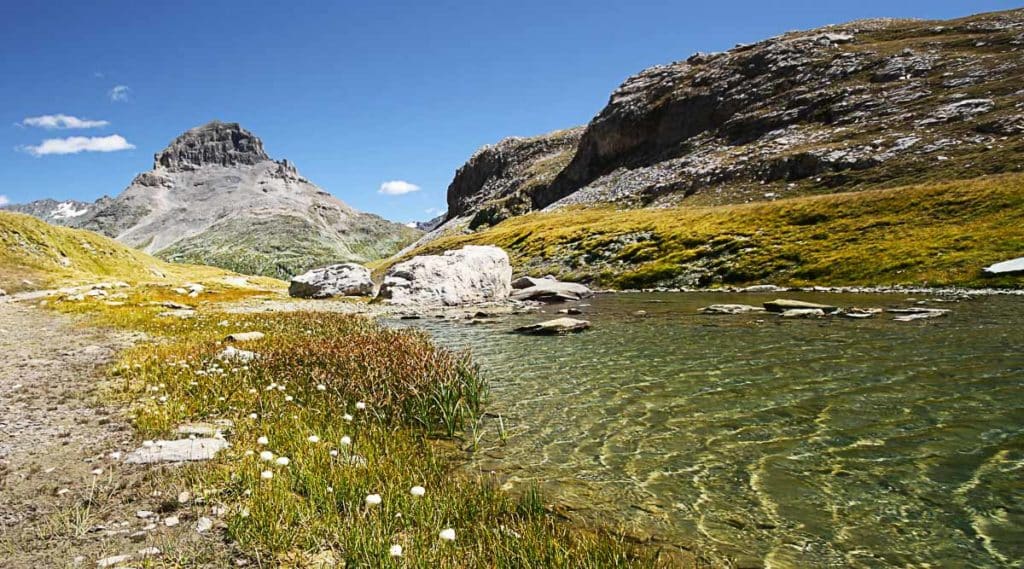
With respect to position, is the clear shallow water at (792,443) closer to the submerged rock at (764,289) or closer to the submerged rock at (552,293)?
the submerged rock at (764,289)

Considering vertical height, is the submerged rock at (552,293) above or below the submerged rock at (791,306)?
above

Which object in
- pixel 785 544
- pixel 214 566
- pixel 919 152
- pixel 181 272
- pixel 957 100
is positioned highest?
pixel 957 100

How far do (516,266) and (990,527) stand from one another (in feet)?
232

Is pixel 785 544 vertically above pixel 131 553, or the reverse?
pixel 131 553

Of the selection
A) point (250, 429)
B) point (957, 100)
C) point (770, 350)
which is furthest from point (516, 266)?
point (957, 100)

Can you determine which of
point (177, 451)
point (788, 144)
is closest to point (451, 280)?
point (177, 451)

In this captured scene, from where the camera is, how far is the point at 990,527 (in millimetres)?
5977

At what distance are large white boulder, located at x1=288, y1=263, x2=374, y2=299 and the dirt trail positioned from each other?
5022 centimetres

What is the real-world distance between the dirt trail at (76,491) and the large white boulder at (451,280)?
35.5 metres

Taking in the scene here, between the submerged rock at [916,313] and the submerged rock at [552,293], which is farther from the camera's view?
the submerged rock at [552,293]

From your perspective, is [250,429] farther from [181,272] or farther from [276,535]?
[181,272]

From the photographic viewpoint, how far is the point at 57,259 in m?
75.5

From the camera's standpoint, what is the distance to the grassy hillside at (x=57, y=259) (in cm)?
6195

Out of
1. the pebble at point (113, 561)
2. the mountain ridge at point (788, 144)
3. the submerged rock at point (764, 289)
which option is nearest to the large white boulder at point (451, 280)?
the mountain ridge at point (788, 144)
